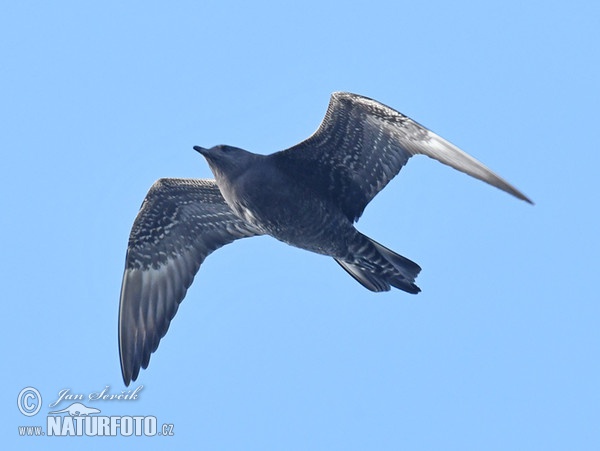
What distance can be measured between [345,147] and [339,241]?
124 centimetres

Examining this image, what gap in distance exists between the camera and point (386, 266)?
44.9 feet

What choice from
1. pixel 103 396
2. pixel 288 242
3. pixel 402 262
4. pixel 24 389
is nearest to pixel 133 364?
pixel 103 396

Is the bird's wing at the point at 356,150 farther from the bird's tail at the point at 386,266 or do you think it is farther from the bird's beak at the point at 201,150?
the bird's beak at the point at 201,150

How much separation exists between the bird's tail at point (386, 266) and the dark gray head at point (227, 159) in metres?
1.84

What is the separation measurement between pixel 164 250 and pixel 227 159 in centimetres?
244

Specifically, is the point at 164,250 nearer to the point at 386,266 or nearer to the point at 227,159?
the point at 227,159

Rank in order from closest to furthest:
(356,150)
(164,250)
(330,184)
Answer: (356,150) → (330,184) → (164,250)

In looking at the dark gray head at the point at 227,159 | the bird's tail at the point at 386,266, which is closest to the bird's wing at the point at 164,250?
the dark gray head at the point at 227,159

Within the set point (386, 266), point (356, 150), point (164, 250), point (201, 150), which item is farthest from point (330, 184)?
point (164, 250)

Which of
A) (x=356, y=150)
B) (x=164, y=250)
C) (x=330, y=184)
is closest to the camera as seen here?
(x=356, y=150)

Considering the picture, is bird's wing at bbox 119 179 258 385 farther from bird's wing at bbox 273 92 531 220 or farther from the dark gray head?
bird's wing at bbox 273 92 531 220

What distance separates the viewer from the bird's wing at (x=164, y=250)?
1479 cm

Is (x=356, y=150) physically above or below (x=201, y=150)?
above

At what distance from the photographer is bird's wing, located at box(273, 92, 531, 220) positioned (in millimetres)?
12875
